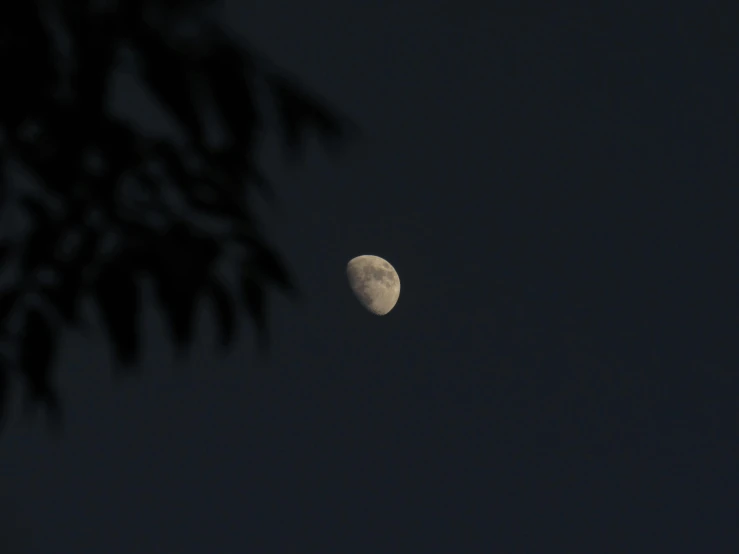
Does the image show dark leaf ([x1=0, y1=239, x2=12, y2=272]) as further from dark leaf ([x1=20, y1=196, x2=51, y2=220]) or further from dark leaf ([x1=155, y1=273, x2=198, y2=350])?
dark leaf ([x1=155, y1=273, x2=198, y2=350])

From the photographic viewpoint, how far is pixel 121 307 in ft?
9.18

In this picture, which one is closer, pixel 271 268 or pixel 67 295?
pixel 67 295

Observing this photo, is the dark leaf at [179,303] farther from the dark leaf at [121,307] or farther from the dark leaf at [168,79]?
the dark leaf at [168,79]

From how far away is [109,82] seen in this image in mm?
2627

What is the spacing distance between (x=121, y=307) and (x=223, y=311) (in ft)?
1.04

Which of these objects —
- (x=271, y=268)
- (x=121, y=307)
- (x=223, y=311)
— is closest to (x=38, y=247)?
(x=121, y=307)

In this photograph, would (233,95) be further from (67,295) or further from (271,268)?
(67,295)

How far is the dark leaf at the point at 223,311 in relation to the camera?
9.59 feet

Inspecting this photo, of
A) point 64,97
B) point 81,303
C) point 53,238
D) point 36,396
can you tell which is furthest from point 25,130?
point 36,396

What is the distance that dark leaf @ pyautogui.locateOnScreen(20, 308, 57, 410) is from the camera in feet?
9.27

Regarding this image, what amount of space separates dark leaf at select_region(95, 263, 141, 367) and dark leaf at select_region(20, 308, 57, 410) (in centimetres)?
20

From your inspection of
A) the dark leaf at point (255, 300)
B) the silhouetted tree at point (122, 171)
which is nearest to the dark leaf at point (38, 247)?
the silhouetted tree at point (122, 171)

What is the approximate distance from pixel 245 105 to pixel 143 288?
2.09ft

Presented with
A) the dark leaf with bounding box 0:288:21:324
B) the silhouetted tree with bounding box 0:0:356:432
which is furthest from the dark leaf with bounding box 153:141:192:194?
the dark leaf with bounding box 0:288:21:324
